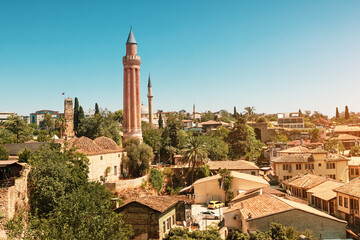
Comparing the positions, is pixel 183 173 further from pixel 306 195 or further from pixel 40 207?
pixel 40 207

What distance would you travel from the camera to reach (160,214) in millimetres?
23641

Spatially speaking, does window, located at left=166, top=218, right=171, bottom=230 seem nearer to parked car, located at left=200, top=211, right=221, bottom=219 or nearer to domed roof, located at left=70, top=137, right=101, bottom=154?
parked car, located at left=200, top=211, right=221, bottom=219

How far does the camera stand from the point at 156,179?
4128 centimetres

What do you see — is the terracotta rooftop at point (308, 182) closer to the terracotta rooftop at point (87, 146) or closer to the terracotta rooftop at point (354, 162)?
the terracotta rooftop at point (354, 162)

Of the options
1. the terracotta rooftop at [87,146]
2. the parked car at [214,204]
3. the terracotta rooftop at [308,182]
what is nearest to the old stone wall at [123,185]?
the terracotta rooftop at [87,146]

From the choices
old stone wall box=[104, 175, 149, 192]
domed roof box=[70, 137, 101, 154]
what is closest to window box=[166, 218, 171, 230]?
old stone wall box=[104, 175, 149, 192]

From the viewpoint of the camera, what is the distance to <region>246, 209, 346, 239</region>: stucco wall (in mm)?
20625

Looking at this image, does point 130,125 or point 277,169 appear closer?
point 277,169

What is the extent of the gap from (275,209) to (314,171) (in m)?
25.3

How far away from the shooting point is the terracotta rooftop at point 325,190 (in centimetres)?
2775

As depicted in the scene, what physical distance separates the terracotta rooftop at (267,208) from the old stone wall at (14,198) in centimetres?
1552

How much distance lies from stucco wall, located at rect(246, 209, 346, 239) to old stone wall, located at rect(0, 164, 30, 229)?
55.7 feet

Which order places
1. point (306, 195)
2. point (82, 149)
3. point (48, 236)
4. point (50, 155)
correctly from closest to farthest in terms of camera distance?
point (48, 236) < point (50, 155) < point (306, 195) < point (82, 149)

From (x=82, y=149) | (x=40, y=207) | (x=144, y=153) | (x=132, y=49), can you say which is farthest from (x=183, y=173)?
(x=40, y=207)
